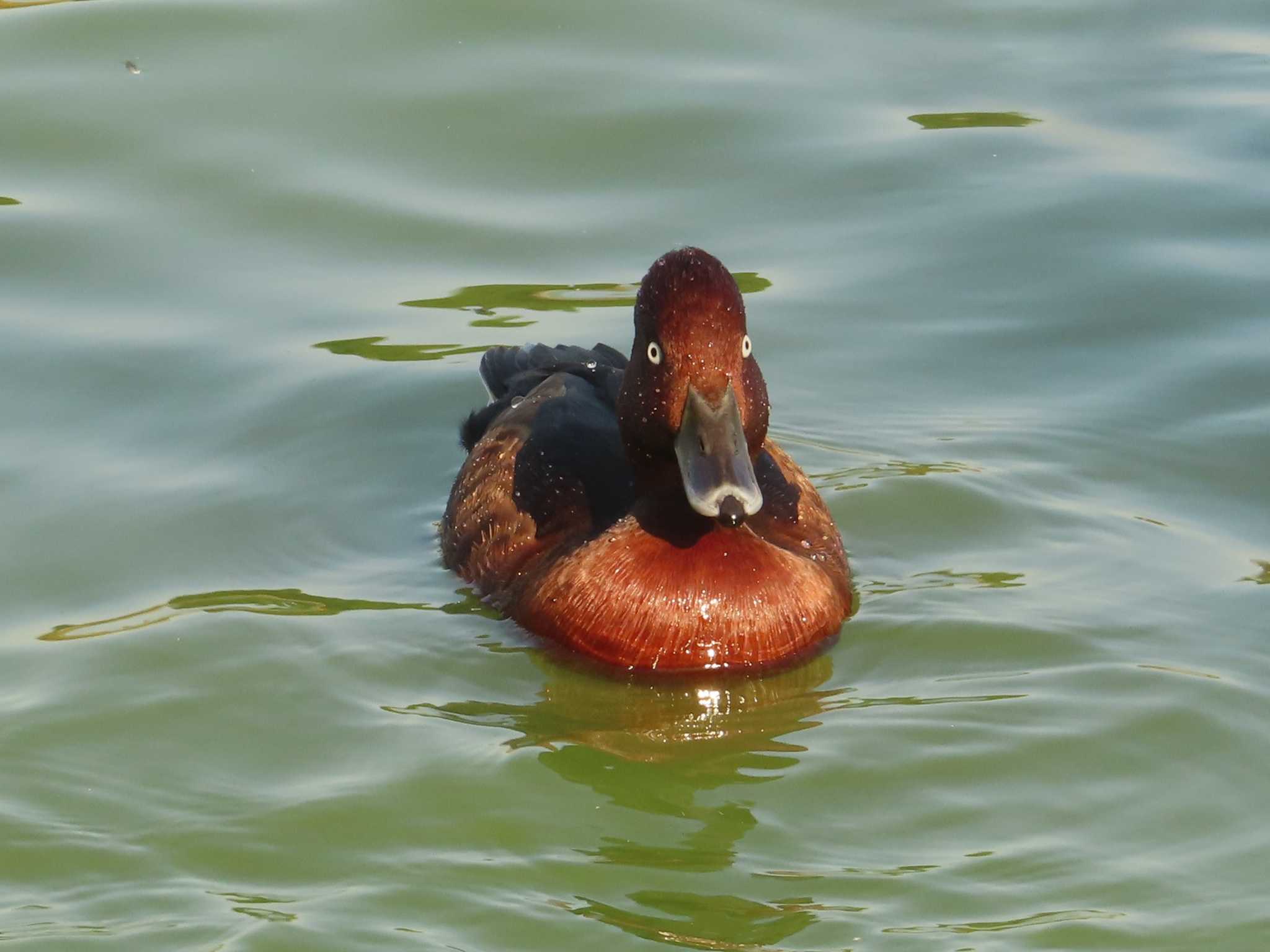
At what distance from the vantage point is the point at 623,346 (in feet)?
36.8

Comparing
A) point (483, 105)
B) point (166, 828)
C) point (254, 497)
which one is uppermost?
point (483, 105)

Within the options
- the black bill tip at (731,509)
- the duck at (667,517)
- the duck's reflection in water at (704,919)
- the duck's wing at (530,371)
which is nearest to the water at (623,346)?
the duck's reflection in water at (704,919)

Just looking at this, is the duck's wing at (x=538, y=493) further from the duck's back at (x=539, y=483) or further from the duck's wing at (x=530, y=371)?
the duck's wing at (x=530, y=371)

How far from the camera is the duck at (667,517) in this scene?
7.82 metres

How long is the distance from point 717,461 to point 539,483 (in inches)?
54.7

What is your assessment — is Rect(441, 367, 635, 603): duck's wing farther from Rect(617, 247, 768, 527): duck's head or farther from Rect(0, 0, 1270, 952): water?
Rect(617, 247, 768, 527): duck's head

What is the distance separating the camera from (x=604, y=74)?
1438 centimetres

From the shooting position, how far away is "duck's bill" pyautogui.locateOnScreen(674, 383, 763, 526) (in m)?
7.53

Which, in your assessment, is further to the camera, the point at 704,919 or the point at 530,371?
the point at 530,371

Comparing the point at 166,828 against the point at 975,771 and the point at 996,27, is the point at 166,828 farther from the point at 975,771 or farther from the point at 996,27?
the point at 996,27

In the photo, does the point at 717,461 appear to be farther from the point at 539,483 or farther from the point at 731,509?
the point at 539,483

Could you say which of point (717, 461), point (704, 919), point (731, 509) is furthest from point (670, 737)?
point (704, 919)

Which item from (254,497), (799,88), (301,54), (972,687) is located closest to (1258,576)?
(972,687)

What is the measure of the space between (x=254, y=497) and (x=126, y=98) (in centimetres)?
512
